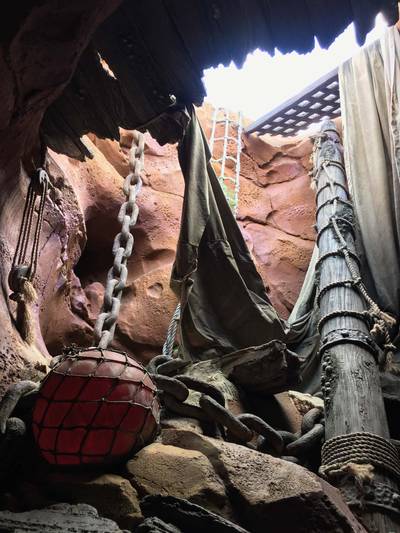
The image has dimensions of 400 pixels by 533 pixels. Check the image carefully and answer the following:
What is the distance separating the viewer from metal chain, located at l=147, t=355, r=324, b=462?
2.33 metres

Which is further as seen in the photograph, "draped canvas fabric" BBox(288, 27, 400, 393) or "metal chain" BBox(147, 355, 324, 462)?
"draped canvas fabric" BBox(288, 27, 400, 393)

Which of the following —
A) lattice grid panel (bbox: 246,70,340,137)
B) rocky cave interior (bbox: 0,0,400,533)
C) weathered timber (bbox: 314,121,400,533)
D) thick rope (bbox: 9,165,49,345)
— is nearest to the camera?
rocky cave interior (bbox: 0,0,400,533)

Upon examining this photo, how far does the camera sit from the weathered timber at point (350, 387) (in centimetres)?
276

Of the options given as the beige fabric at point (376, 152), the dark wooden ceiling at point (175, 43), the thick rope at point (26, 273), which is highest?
the beige fabric at point (376, 152)

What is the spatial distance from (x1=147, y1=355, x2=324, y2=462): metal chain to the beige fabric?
1.69 metres

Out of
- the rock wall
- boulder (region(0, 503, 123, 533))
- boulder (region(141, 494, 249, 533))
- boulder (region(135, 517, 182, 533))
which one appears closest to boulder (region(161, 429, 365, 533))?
boulder (region(141, 494, 249, 533))

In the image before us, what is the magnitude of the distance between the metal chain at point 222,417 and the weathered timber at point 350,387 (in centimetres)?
18

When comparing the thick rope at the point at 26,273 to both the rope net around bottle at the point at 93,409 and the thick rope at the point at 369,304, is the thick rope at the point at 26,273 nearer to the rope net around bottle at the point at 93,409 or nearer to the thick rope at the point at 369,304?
the rope net around bottle at the point at 93,409

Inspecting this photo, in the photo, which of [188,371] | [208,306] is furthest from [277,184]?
[188,371]

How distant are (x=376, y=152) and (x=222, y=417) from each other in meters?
3.59

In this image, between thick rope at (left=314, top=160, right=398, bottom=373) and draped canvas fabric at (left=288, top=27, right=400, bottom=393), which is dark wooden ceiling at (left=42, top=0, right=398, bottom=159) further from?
draped canvas fabric at (left=288, top=27, right=400, bottom=393)

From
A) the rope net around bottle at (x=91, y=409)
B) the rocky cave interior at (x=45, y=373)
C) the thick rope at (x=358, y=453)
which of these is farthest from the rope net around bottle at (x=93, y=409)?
the thick rope at (x=358, y=453)

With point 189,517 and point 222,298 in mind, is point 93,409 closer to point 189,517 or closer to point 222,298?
point 189,517

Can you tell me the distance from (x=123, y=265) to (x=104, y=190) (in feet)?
9.39
